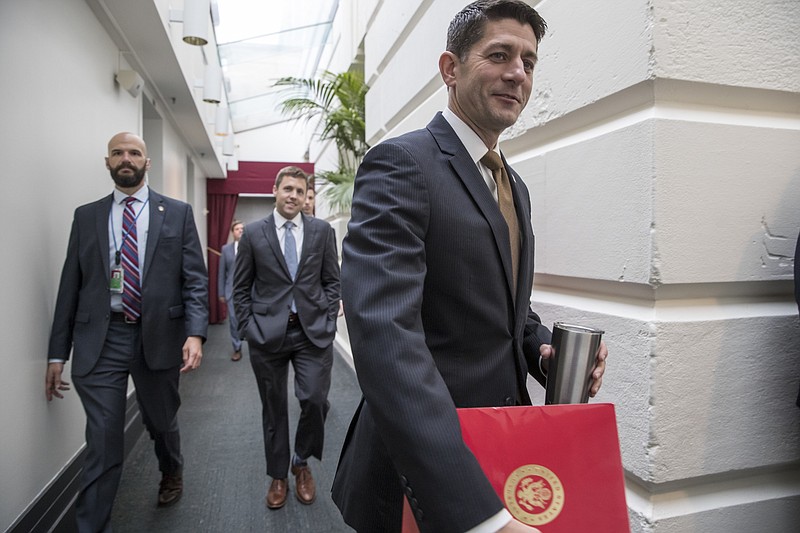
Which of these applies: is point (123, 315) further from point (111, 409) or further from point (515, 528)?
point (515, 528)

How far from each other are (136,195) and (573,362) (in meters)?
2.59

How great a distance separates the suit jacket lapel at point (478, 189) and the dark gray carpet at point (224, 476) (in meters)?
2.30

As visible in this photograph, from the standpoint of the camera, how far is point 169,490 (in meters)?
3.23

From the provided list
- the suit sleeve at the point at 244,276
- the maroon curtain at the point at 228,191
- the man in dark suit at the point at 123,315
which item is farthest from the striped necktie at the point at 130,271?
the maroon curtain at the point at 228,191

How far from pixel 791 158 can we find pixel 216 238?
13465 mm

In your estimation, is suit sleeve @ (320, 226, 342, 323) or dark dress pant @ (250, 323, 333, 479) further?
suit sleeve @ (320, 226, 342, 323)

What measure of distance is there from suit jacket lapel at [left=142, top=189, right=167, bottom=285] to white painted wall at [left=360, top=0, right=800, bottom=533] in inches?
89.1

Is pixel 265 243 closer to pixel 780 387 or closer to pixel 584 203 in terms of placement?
pixel 584 203

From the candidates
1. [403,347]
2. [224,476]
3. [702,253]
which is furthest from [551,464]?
[224,476]

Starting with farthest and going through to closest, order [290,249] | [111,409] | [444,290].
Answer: [290,249], [111,409], [444,290]

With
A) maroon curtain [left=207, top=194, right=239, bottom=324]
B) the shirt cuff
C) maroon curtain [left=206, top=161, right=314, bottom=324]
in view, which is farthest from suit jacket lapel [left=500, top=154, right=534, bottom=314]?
maroon curtain [left=207, top=194, right=239, bottom=324]

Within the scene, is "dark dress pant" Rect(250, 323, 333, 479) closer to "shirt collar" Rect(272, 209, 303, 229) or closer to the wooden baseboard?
"shirt collar" Rect(272, 209, 303, 229)

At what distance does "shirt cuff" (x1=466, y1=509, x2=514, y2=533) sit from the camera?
0.85m

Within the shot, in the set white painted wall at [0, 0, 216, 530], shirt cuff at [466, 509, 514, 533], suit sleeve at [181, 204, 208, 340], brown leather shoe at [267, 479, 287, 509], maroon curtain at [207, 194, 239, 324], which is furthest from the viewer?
maroon curtain at [207, 194, 239, 324]
